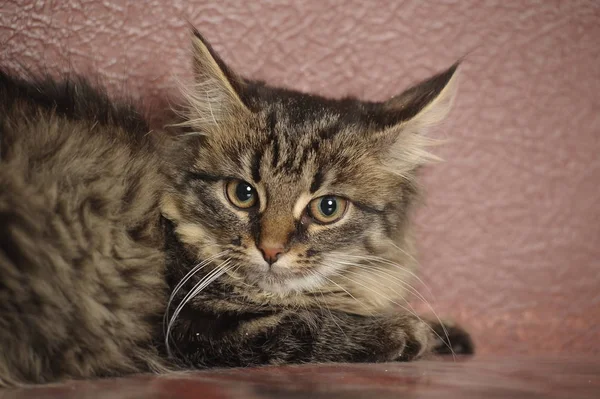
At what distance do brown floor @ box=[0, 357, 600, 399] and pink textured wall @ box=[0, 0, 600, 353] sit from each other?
67 centimetres

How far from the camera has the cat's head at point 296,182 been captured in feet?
4.30

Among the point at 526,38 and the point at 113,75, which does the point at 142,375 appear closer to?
the point at 113,75

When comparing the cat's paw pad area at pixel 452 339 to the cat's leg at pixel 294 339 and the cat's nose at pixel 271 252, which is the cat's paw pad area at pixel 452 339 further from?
the cat's nose at pixel 271 252

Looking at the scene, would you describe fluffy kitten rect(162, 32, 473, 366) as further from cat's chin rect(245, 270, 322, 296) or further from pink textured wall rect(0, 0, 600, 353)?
pink textured wall rect(0, 0, 600, 353)

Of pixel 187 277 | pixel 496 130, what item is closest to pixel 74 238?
pixel 187 277

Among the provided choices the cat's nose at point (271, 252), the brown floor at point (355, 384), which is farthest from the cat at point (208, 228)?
the brown floor at point (355, 384)

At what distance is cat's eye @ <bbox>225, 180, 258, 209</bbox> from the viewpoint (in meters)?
1.34

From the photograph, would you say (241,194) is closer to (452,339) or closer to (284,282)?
(284,282)

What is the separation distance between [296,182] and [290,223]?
0.08 metres

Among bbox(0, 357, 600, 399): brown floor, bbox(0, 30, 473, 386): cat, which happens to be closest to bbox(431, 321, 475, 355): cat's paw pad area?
bbox(0, 30, 473, 386): cat

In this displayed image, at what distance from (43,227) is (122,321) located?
0.21 meters

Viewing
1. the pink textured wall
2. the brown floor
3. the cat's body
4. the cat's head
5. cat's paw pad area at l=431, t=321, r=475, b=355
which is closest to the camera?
the brown floor

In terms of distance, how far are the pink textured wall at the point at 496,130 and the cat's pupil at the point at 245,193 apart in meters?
0.54

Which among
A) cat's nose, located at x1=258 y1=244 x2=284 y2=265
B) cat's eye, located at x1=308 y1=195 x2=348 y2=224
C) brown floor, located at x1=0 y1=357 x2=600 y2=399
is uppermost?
cat's eye, located at x1=308 y1=195 x2=348 y2=224
